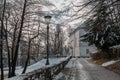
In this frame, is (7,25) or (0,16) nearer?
(0,16)

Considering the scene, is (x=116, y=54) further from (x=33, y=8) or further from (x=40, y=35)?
(x=33, y=8)

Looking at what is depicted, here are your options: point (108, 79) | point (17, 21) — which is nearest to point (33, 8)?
point (17, 21)

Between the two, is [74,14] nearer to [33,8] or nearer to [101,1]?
[101,1]

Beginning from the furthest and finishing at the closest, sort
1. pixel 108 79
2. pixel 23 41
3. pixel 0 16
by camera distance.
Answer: pixel 23 41
pixel 0 16
pixel 108 79

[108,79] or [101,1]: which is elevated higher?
[101,1]

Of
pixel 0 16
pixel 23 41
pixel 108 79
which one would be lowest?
pixel 108 79

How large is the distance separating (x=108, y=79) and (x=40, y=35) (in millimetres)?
16670

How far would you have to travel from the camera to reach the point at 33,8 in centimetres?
3091

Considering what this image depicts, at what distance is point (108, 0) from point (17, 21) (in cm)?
1579

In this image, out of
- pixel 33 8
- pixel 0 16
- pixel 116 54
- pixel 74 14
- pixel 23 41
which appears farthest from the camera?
pixel 116 54

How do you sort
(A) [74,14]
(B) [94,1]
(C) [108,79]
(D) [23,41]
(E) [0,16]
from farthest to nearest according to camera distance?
(D) [23,41], (E) [0,16], (C) [108,79], (A) [74,14], (B) [94,1]

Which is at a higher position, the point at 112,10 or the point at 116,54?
the point at 112,10

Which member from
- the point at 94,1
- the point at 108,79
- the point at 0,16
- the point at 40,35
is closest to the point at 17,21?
the point at 0,16

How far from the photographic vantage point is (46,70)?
60.7 ft
